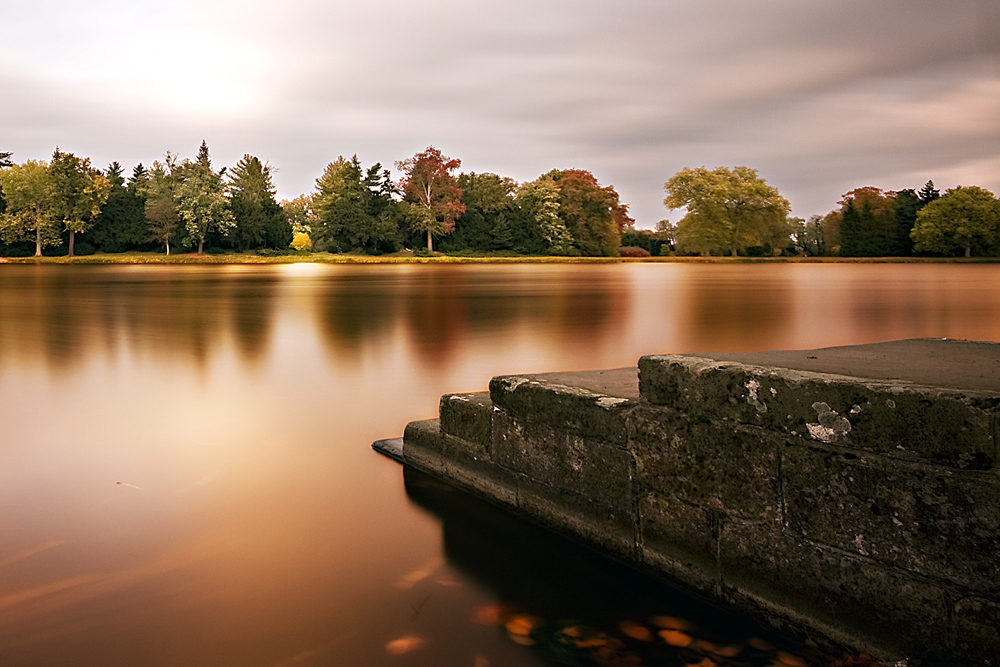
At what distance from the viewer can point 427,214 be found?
242ft

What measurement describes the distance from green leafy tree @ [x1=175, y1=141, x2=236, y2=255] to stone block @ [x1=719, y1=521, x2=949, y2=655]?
7325 centimetres

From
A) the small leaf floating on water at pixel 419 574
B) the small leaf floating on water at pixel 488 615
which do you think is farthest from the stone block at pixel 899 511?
the small leaf floating on water at pixel 419 574

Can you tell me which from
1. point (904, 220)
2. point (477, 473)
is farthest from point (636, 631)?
point (904, 220)

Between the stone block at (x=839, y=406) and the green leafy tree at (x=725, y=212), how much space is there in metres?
89.9

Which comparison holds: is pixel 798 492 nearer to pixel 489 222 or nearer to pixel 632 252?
pixel 489 222

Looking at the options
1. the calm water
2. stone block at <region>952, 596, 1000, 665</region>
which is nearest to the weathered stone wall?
stone block at <region>952, 596, 1000, 665</region>

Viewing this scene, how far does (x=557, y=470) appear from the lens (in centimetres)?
336

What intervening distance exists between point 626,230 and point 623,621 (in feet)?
347

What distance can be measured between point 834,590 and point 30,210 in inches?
3284

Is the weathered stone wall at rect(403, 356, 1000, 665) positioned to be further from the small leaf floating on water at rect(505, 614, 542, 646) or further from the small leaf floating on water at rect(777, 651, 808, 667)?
the small leaf floating on water at rect(505, 614, 542, 646)

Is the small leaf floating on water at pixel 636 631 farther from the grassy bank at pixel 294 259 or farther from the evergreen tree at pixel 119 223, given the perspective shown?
the evergreen tree at pixel 119 223

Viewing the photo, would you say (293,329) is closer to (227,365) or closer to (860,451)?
(227,365)

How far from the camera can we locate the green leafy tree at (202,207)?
6988 centimetres

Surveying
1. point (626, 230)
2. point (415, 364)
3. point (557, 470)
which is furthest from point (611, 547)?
point (626, 230)
